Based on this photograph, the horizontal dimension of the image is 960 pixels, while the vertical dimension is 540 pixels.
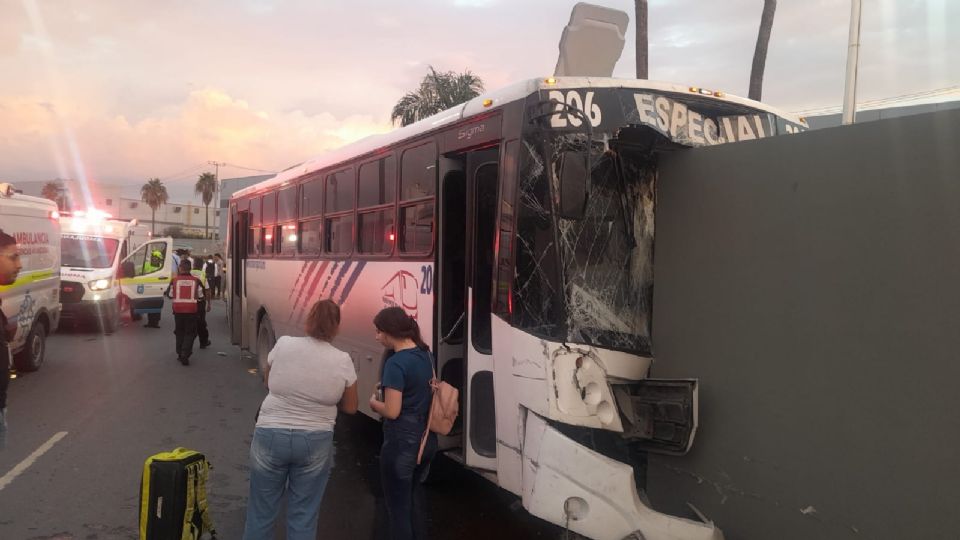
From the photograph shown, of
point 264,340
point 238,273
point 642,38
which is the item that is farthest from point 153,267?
point 642,38

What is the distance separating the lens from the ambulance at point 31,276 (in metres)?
9.70

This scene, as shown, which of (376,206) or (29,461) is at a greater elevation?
(376,206)

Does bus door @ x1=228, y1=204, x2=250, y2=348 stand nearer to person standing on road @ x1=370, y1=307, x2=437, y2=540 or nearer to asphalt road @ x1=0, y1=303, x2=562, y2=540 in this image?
asphalt road @ x1=0, y1=303, x2=562, y2=540

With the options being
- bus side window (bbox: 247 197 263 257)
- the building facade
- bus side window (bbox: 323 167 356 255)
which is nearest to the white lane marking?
bus side window (bbox: 323 167 356 255)

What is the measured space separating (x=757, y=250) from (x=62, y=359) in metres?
12.4

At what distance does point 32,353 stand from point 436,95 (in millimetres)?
14549

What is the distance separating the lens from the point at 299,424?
359 cm

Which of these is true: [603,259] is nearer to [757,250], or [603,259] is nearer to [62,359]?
[757,250]

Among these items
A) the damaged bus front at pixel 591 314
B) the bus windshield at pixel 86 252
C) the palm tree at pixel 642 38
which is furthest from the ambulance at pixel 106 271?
the damaged bus front at pixel 591 314

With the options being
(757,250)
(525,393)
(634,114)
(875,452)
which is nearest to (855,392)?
(875,452)

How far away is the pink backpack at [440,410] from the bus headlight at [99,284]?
13.9m

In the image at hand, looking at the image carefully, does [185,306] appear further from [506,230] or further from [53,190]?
[53,190]

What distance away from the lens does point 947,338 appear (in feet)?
9.19

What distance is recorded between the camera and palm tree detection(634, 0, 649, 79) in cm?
1451
